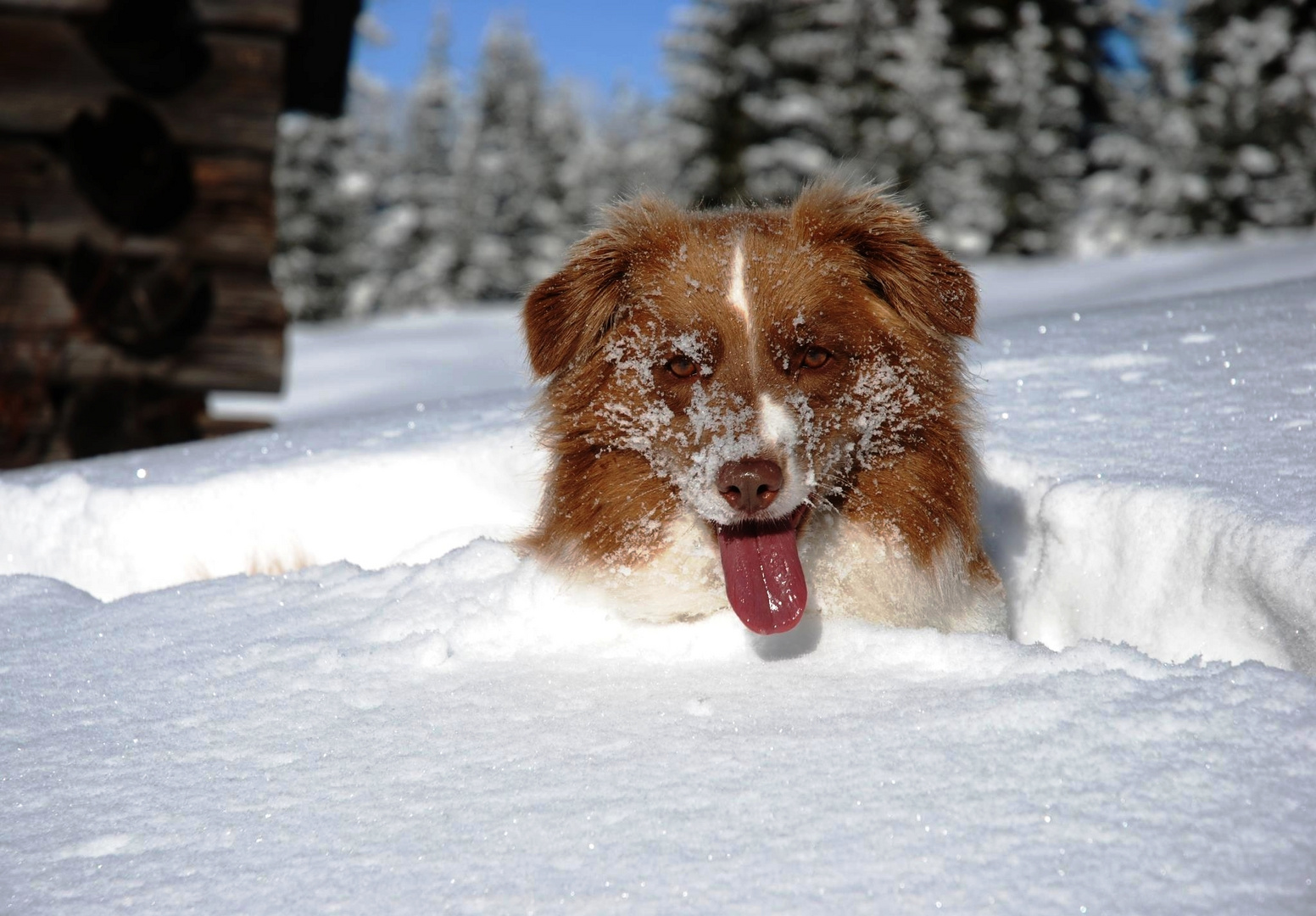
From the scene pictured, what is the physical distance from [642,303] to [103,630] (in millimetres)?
1933

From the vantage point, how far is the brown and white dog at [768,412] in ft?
9.82

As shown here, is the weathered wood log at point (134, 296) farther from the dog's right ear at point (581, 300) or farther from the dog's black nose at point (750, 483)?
the dog's black nose at point (750, 483)

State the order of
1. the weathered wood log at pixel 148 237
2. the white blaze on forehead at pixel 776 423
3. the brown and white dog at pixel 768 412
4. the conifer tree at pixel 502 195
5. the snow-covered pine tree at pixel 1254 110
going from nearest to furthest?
the white blaze on forehead at pixel 776 423
the brown and white dog at pixel 768 412
the weathered wood log at pixel 148 237
the snow-covered pine tree at pixel 1254 110
the conifer tree at pixel 502 195

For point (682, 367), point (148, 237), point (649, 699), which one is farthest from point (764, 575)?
point (148, 237)

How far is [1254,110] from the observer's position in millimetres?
28500

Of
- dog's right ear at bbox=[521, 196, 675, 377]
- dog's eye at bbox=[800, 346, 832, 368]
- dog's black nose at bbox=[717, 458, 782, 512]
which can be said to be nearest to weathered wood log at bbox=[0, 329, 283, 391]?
dog's right ear at bbox=[521, 196, 675, 377]

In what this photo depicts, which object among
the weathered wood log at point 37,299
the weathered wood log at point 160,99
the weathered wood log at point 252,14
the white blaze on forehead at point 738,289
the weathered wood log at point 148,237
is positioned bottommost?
the weathered wood log at point 37,299

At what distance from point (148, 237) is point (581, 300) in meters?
4.10

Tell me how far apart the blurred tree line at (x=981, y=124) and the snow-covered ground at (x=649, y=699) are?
20834 millimetres

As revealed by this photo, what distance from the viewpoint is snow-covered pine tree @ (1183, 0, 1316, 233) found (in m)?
27.2

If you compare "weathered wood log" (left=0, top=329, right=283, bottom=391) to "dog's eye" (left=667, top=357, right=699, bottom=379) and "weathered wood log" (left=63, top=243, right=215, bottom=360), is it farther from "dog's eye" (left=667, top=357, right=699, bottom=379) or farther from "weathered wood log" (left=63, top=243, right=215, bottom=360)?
"dog's eye" (left=667, top=357, right=699, bottom=379)

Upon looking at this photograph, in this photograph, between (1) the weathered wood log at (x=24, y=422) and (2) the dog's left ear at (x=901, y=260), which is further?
(1) the weathered wood log at (x=24, y=422)

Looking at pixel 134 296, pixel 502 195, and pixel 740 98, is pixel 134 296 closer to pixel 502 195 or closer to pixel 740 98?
pixel 740 98

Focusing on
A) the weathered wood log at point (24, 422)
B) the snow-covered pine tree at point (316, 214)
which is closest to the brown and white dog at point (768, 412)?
the weathered wood log at point (24, 422)
